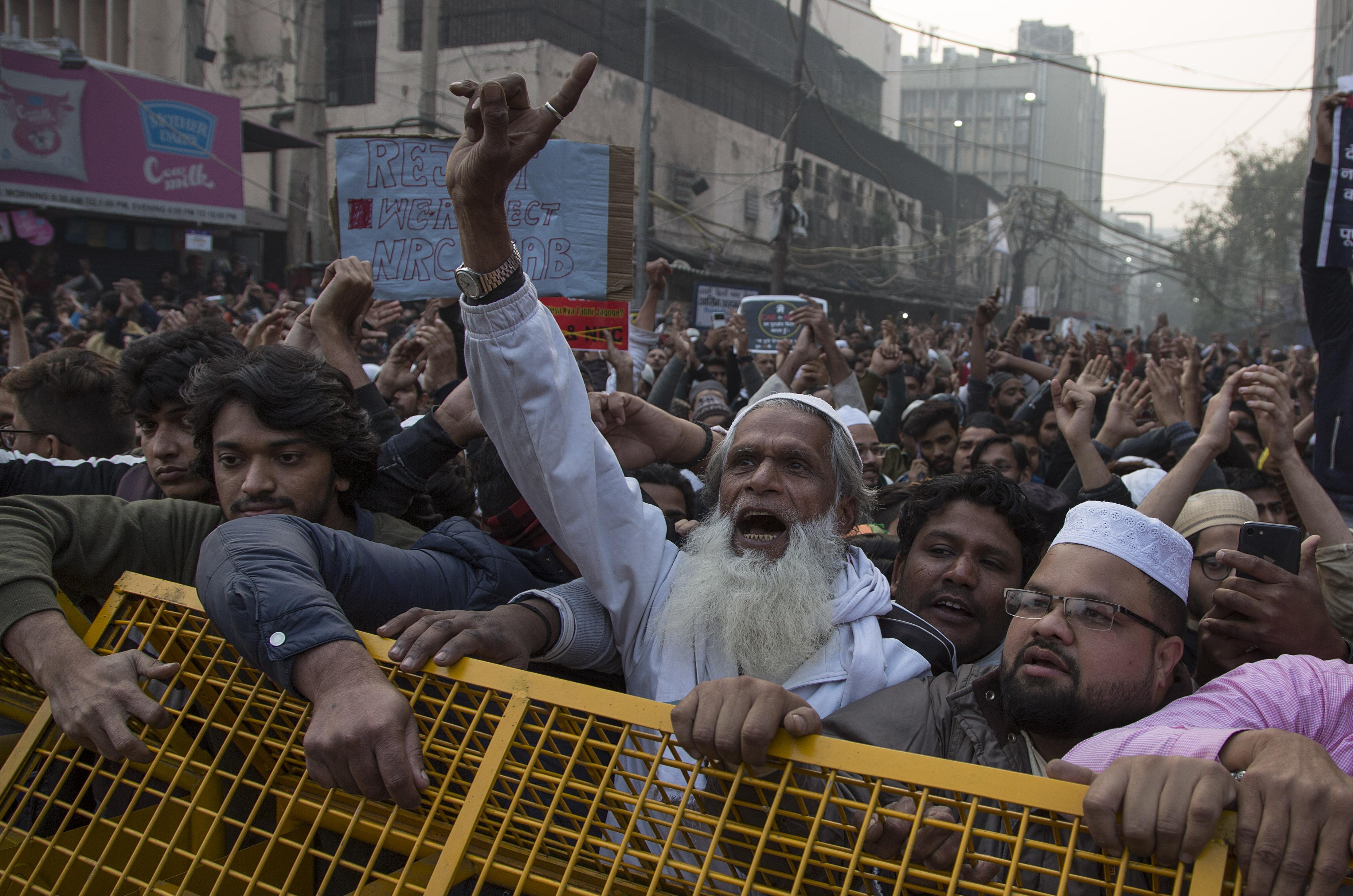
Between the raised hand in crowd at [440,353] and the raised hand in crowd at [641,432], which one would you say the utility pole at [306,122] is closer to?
the raised hand in crowd at [440,353]

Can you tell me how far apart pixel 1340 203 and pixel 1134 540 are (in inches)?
137

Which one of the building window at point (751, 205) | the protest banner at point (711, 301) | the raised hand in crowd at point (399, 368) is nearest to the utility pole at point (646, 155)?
the protest banner at point (711, 301)

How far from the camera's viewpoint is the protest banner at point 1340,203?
427 cm

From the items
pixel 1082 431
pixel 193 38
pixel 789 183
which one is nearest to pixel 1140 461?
pixel 1082 431

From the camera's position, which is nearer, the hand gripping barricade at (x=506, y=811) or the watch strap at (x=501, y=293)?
the hand gripping barricade at (x=506, y=811)

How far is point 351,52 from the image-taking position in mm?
23844

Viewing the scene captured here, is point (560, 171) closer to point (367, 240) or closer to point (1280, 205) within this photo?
point (367, 240)

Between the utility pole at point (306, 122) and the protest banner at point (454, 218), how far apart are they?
1394cm

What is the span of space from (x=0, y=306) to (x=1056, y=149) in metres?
93.8

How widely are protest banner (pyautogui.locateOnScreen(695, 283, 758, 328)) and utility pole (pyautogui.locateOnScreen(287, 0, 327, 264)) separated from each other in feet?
28.8

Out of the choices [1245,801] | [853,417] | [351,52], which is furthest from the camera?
[351,52]

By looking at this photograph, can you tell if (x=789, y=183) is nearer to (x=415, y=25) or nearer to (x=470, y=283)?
(x=415, y=25)

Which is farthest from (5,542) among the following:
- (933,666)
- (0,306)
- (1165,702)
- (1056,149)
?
(1056,149)

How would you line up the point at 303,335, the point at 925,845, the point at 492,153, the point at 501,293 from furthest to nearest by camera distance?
the point at 303,335
the point at 501,293
the point at 492,153
the point at 925,845
